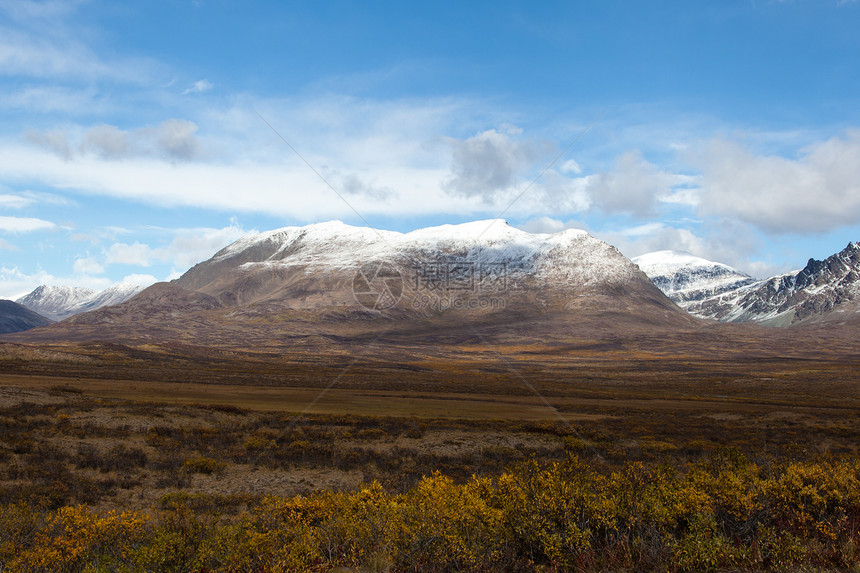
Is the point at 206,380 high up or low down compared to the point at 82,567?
down

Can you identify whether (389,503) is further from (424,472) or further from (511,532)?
(424,472)

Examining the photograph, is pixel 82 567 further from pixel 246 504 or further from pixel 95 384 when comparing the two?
pixel 95 384

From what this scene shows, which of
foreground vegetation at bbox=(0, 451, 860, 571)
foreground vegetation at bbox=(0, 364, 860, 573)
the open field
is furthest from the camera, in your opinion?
the open field

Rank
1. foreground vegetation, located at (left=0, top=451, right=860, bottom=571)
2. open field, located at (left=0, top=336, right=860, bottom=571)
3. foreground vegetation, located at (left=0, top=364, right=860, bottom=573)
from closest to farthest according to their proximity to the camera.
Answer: foreground vegetation, located at (left=0, top=451, right=860, bottom=571), foreground vegetation, located at (left=0, top=364, right=860, bottom=573), open field, located at (left=0, top=336, right=860, bottom=571)

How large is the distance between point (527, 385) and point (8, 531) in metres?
75.7

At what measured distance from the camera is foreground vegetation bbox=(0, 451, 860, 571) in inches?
386

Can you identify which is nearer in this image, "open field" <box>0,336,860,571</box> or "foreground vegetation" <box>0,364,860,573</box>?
"foreground vegetation" <box>0,364,860,573</box>

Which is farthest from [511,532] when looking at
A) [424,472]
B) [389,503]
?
[424,472]

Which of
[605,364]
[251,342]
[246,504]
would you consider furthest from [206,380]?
[251,342]

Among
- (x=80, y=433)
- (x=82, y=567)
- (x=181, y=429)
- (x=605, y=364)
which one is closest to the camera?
(x=82, y=567)

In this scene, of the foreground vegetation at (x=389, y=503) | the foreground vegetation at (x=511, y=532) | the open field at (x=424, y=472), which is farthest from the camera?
the open field at (x=424, y=472)

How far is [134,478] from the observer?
841 inches

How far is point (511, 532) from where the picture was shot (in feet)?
36.9

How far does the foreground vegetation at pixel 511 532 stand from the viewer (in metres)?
9.81
